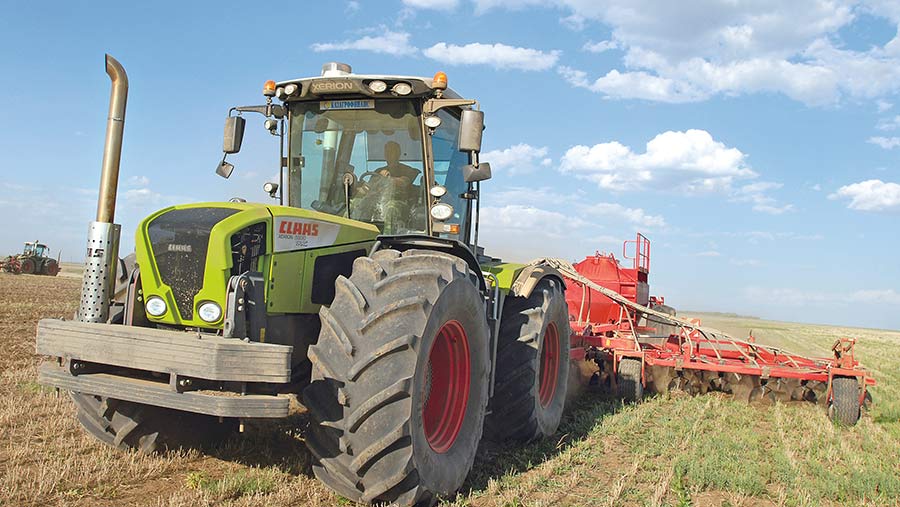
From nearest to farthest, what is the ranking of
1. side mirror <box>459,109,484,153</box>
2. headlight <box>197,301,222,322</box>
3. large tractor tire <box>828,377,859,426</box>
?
1. headlight <box>197,301,222,322</box>
2. side mirror <box>459,109,484,153</box>
3. large tractor tire <box>828,377,859,426</box>

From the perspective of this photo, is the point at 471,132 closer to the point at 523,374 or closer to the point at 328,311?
the point at 328,311

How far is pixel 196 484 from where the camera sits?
445 centimetres

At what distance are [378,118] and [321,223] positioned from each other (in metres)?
1.26

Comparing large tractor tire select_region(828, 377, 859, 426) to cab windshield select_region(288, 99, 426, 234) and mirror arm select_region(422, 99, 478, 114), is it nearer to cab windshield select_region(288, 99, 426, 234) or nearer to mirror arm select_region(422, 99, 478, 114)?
cab windshield select_region(288, 99, 426, 234)

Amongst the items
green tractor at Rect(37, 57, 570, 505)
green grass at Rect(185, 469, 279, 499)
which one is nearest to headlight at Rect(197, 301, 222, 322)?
green tractor at Rect(37, 57, 570, 505)

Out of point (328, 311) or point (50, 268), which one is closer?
point (328, 311)

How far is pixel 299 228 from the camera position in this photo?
4.63 meters

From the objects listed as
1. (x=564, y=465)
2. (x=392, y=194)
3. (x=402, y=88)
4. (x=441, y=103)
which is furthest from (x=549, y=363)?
(x=402, y=88)

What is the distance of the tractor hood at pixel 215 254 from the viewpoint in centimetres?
430

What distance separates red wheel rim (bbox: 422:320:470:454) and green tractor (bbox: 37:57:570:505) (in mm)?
11

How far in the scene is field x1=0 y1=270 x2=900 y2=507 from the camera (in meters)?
4.39

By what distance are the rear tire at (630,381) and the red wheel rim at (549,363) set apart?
1977 millimetres

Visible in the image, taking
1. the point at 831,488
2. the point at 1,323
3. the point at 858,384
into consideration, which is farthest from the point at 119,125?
the point at 1,323

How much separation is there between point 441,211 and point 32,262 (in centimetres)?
4391
